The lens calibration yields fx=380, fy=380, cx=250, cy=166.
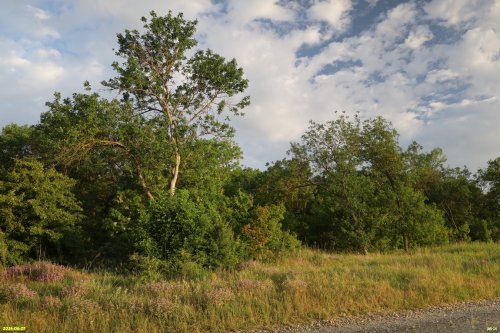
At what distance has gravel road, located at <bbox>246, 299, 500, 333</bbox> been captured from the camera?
7562mm

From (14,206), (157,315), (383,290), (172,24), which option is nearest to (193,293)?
(157,315)

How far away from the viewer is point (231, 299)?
929 cm

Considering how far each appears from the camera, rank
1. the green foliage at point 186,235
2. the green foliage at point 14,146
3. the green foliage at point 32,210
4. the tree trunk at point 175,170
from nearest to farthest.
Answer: the green foliage at point 186,235, the green foliage at point 32,210, the tree trunk at point 175,170, the green foliage at point 14,146

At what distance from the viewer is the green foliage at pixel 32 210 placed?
57.1ft

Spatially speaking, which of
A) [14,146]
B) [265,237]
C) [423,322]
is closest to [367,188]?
[265,237]

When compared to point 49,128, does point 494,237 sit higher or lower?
lower

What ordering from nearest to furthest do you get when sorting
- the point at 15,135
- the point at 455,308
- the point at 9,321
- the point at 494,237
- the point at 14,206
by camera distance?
the point at 9,321 < the point at 455,308 < the point at 14,206 < the point at 15,135 < the point at 494,237

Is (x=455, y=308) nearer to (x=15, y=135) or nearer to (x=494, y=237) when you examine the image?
(x=494, y=237)

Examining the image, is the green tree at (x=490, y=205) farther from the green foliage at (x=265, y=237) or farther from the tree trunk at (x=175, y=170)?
the tree trunk at (x=175, y=170)

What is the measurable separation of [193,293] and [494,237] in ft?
96.3

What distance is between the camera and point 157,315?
8.27 metres

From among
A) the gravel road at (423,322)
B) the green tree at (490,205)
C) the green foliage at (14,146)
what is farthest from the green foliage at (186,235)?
the green tree at (490,205)

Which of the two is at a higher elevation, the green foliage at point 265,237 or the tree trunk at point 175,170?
the tree trunk at point 175,170

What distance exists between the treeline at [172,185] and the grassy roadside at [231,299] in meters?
3.40
